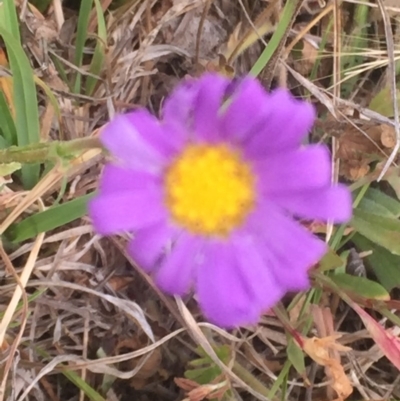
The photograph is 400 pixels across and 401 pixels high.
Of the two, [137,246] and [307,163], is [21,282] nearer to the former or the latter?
[137,246]

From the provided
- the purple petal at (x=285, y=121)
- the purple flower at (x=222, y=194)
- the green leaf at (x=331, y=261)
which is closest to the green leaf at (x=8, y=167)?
the purple flower at (x=222, y=194)

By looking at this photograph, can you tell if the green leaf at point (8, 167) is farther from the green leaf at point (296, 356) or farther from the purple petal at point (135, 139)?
the green leaf at point (296, 356)

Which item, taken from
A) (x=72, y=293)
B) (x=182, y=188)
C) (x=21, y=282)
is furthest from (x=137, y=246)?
(x=72, y=293)

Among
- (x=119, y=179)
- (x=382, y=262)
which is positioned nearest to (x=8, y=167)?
(x=119, y=179)

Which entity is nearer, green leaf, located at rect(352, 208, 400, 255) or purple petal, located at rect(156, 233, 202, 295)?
purple petal, located at rect(156, 233, 202, 295)

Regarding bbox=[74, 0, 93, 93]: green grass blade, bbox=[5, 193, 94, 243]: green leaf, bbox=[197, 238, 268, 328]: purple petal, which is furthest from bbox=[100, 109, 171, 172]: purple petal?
bbox=[74, 0, 93, 93]: green grass blade

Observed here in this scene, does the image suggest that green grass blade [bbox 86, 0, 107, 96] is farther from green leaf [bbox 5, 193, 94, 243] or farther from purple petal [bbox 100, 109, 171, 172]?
purple petal [bbox 100, 109, 171, 172]

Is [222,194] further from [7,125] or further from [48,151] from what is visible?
[7,125]
